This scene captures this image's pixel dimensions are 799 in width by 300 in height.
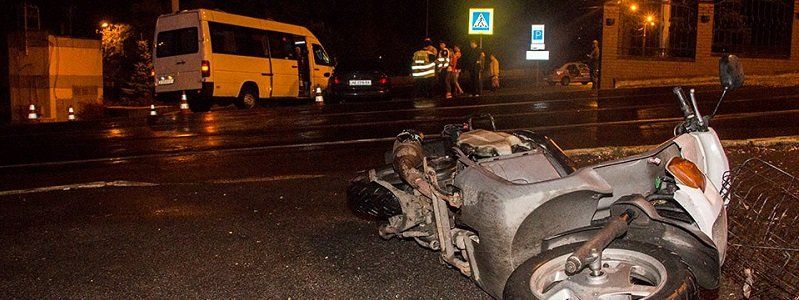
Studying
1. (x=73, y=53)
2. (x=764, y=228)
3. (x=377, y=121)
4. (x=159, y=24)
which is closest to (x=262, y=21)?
(x=159, y=24)

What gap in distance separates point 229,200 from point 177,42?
42.9 ft

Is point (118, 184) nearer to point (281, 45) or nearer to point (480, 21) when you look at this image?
point (281, 45)

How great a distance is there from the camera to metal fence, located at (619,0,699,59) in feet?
74.6

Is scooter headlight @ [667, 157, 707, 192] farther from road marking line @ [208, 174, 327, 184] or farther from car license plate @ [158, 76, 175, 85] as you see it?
car license plate @ [158, 76, 175, 85]

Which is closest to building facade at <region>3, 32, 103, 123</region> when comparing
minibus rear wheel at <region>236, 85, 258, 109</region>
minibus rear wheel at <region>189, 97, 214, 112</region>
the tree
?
the tree

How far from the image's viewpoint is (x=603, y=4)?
23375mm

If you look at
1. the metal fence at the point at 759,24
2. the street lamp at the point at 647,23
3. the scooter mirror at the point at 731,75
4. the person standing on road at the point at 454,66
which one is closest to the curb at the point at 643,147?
the scooter mirror at the point at 731,75

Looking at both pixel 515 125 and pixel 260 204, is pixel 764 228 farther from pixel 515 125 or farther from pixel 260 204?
pixel 515 125

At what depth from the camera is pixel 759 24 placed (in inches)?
878

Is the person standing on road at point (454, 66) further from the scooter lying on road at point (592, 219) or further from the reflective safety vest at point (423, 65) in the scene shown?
the scooter lying on road at point (592, 219)

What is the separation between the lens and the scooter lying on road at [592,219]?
3133 millimetres

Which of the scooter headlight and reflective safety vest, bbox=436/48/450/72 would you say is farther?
reflective safety vest, bbox=436/48/450/72

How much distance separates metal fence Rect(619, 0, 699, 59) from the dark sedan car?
26.4 feet

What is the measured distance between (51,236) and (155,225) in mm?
830
